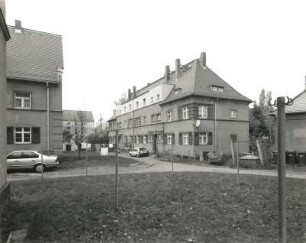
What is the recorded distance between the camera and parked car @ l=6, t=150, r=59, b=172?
18594 mm

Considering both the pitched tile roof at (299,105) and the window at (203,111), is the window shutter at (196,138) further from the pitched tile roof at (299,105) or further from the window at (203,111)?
the pitched tile roof at (299,105)

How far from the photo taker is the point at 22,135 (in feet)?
72.5

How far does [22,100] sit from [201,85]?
1991 centimetres

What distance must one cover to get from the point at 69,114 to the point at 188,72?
201ft

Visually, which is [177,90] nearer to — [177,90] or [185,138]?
[177,90]

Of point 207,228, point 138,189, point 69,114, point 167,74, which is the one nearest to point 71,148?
point 69,114

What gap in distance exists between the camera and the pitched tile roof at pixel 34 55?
74.5 feet

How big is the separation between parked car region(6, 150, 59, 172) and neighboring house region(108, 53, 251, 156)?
35.3 feet

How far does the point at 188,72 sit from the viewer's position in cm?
3759

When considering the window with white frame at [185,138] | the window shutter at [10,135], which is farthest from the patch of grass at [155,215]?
the window with white frame at [185,138]

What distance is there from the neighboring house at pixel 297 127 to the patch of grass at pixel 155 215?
16.7 m

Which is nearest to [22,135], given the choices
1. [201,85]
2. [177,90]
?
[177,90]

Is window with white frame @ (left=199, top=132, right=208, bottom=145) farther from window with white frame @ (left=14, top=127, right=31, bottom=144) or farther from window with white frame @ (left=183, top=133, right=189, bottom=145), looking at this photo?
window with white frame @ (left=14, top=127, right=31, bottom=144)

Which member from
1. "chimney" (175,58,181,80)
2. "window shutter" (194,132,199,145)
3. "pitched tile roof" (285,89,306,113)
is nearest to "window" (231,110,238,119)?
"window shutter" (194,132,199,145)
